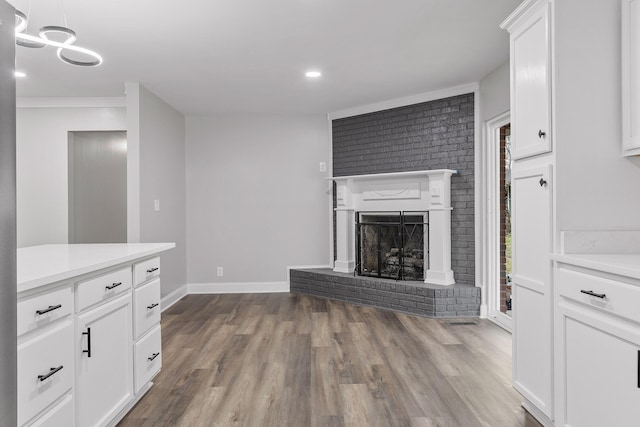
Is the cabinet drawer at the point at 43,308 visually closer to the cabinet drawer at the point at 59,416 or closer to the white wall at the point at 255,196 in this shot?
the cabinet drawer at the point at 59,416

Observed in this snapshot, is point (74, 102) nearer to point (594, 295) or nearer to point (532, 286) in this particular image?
point (532, 286)

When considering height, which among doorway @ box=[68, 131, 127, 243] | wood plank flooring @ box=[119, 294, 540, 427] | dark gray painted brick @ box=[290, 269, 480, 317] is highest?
doorway @ box=[68, 131, 127, 243]

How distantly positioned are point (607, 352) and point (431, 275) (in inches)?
114

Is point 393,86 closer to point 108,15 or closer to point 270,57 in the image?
point 270,57

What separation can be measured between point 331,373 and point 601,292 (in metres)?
1.73

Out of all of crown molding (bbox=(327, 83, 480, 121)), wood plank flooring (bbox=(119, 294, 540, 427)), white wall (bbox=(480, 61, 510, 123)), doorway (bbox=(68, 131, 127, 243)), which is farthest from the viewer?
doorway (bbox=(68, 131, 127, 243))

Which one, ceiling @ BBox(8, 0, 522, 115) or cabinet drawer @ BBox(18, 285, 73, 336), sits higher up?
ceiling @ BBox(8, 0, 522, 115)

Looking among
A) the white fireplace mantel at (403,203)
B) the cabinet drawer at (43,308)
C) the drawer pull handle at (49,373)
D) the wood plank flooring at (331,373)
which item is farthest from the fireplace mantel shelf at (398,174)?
the drawer pull handle at (49,373)

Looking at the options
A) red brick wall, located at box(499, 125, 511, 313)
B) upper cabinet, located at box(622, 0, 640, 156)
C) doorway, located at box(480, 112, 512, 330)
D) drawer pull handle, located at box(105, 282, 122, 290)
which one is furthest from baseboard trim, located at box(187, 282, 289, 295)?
upper cabinet, located at box(622, 0, 640, 156)

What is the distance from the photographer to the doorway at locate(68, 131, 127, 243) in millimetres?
4812

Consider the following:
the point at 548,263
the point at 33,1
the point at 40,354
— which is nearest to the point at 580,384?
the point at 548,263

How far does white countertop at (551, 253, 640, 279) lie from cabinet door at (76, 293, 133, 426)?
210cm

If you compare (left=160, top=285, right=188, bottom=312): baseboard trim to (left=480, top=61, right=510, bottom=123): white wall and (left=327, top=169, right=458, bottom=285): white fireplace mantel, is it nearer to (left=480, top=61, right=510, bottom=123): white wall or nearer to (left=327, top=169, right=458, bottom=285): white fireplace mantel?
(left=327, top=169, right=458, bottom=285): white fireplace mantel

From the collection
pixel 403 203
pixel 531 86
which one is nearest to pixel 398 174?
pixel 403 203
